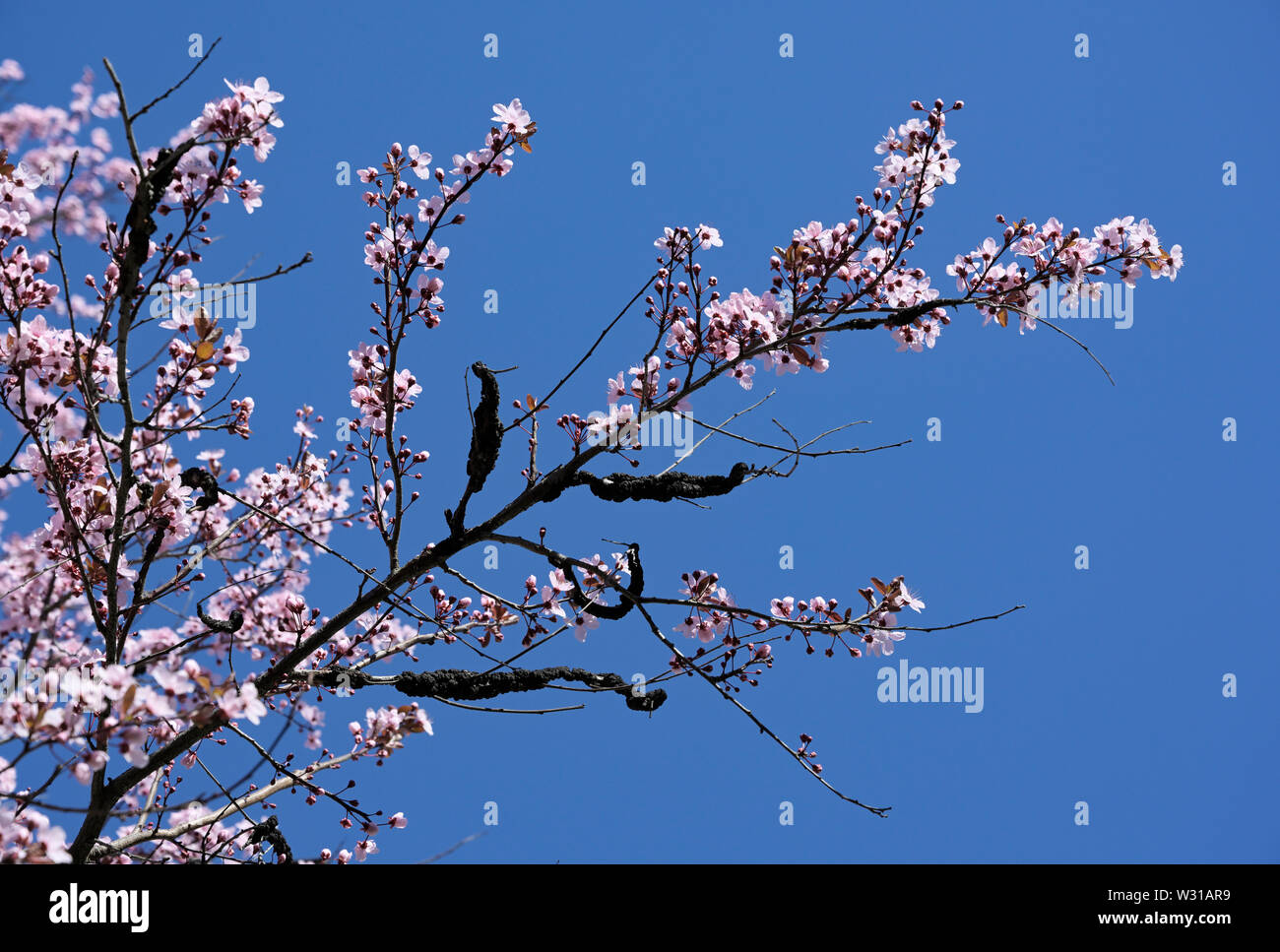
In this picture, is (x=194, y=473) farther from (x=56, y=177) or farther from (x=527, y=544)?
(x=56, y=177)

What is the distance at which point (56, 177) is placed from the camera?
14.3 ft

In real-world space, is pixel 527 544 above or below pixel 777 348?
below

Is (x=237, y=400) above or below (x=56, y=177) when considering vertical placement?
below

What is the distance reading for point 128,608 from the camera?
3.27 meters
